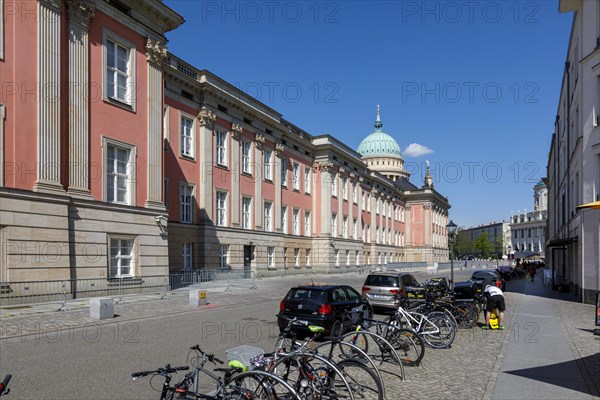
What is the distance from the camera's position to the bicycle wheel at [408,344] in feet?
30.4

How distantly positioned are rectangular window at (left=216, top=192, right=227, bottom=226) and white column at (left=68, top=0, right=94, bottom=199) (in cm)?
1516

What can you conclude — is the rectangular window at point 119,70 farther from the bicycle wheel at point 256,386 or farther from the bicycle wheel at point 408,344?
the bicycle wheel at point 256,386

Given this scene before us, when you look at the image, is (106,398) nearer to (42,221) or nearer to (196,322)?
(196,322)

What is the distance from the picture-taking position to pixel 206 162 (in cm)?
3431

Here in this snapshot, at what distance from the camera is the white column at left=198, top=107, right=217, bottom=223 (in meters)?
34.0

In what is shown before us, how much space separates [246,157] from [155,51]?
15.8 metres

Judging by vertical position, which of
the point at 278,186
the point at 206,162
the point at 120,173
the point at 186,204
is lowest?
the point at 186,204

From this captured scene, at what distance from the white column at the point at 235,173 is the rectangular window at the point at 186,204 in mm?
4461

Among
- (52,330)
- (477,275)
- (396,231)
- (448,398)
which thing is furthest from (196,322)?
(396,231)

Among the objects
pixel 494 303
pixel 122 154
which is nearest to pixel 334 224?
pixel 122 154

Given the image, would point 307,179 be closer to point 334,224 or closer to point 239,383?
point 334,224

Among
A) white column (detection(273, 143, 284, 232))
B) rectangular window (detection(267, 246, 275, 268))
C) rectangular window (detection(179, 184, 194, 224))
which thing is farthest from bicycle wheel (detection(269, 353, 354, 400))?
white column (detection(273, 143, 284, 232))

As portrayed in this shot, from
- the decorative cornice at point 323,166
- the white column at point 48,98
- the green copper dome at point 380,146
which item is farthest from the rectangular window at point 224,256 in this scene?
the green copper dome at point 380,146

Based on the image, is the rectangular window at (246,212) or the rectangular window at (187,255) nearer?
the rectangular window at (187,255)
